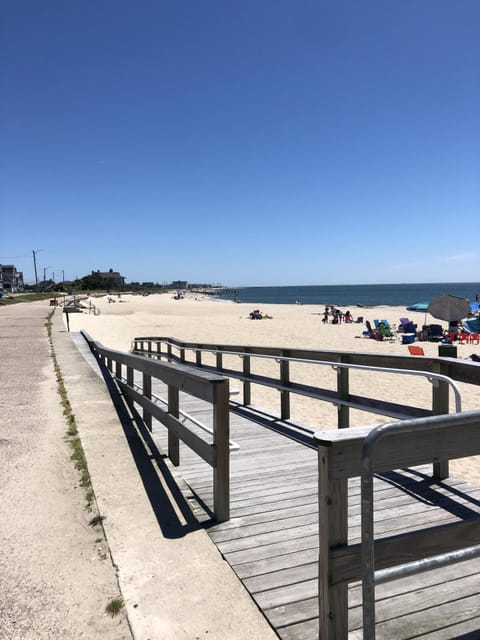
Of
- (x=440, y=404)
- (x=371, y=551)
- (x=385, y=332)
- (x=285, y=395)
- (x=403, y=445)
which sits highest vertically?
(x=403, y=445)

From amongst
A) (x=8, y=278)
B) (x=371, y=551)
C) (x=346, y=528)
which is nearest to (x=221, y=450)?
(x=346, y=528)

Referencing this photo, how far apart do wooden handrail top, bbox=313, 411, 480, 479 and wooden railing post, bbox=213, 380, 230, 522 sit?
150 centimetres

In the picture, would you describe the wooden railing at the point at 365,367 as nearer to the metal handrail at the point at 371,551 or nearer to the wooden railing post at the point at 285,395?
the wooden railing post at the point at 285,395

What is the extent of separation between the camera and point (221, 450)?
3359 mm

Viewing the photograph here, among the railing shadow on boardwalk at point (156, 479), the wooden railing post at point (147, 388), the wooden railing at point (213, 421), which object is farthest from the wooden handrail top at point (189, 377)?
the railing shadow on boardwalk at point (156, 479)

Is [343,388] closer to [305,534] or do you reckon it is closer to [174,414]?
[174,414]

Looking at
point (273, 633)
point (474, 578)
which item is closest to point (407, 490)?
point (474, 578)

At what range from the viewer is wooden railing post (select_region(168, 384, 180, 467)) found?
429 cm

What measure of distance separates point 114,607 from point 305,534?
4.28 feet

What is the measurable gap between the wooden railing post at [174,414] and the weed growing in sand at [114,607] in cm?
189

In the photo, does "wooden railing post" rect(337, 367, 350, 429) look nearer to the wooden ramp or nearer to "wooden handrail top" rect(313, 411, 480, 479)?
the wooden ramp

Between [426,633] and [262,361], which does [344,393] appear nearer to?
[426,633]

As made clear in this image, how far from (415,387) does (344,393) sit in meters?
7.14

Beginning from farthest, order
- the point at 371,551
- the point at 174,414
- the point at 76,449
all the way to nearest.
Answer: the point at 76,449 < the point at 174,414 < the point at 371,551
